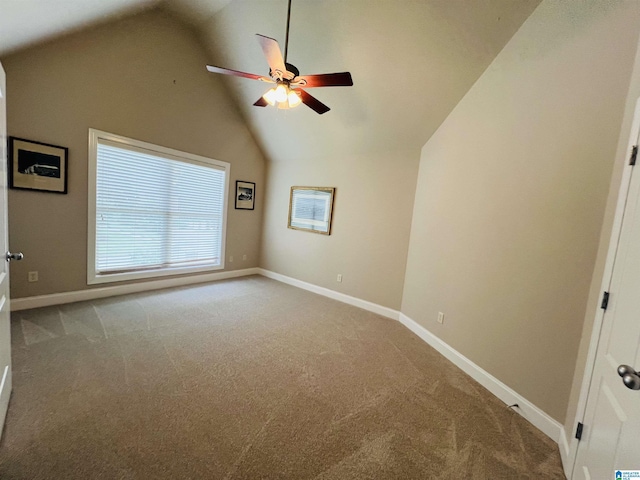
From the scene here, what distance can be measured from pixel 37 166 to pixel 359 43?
3817 millimetres

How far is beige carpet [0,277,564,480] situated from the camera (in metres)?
1.40

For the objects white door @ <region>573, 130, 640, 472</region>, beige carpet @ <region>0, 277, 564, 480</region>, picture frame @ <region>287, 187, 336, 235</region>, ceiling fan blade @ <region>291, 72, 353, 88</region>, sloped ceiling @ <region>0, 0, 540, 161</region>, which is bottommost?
beige carpet @ <region>0, 277, 564, 480</region>

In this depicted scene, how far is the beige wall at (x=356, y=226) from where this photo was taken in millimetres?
3666

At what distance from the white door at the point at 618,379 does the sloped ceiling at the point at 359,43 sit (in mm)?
1730

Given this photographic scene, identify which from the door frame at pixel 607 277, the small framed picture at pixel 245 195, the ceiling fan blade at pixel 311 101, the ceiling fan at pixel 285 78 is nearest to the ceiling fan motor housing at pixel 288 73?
the ceiling fan at pixel 285 78

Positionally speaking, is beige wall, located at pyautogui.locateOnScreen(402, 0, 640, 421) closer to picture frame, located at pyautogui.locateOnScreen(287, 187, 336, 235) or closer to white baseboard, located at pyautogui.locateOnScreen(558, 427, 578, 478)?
white baseboard, located at pyautogui.locateOnScreen(558, 427, 578, 478)

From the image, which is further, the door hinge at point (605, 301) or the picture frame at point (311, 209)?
the picture frame at point (311, 209)

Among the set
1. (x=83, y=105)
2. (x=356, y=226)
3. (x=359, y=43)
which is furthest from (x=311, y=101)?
(x=83, y=105)

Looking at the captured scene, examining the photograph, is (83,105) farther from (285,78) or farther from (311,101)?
(311,101)

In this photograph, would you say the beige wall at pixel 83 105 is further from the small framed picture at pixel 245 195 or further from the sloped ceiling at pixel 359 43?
the small framed picture at pixel 245 195

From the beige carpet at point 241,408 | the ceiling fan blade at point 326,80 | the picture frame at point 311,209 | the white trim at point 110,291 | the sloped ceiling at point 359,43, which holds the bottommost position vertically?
the beige carpet at point 241,408

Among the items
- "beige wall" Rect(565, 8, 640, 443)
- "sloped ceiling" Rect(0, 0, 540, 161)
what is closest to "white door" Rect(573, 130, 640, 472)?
"beige wall" Rect(565, 8, 640, 443)

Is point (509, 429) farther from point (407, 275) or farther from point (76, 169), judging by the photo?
point (76, 169)

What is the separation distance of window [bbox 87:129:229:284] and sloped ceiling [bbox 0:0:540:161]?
1.35 meters
